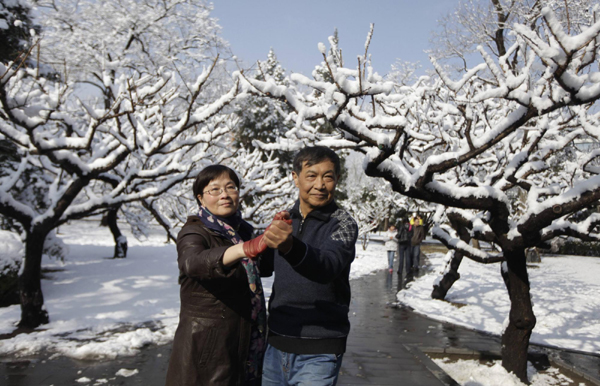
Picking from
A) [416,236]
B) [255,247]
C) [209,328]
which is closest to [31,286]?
[209,328]

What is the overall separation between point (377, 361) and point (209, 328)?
406 cm

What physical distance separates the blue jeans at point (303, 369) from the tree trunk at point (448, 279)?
802 centimetres

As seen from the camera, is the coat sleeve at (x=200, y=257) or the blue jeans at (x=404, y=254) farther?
the blue jeans at (x=404, y=254)

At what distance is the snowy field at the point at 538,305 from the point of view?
7.18 m

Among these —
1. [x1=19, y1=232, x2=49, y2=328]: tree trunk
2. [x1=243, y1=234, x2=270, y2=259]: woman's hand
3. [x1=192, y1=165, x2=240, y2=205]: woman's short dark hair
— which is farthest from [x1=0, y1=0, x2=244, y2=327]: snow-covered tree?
[x1=243, y1=234, x2=270, y2=259]: woman's hand

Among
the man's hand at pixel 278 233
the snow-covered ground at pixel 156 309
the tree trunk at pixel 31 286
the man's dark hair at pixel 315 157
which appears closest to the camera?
the man's hand at pixel 278 233

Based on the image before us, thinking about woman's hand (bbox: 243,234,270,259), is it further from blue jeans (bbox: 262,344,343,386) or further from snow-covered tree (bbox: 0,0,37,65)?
snow-covered tree (bbox: 0,0,37,65)

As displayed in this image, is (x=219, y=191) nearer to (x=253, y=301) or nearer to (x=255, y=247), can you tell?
(x=253, y=301)

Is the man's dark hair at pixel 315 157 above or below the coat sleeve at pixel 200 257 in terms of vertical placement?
above

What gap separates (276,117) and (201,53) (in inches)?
574

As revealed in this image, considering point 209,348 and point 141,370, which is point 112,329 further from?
point 209,348

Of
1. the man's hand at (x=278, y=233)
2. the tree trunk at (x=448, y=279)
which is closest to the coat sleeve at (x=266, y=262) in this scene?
the man's hand at (x=278, y=233)

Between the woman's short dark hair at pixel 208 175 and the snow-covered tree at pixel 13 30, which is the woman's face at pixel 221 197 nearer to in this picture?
the woman's short dark hair at pixel 208 175

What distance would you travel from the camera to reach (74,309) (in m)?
7.93
